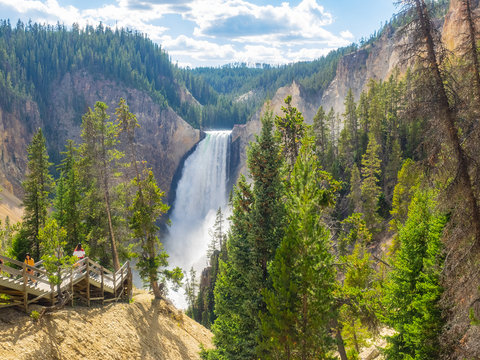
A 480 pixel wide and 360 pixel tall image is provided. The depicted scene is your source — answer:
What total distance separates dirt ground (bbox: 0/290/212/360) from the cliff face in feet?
253

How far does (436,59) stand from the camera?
8.76 metres

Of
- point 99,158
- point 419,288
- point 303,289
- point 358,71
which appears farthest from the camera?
point 358,71

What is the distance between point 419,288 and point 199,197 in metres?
78.3

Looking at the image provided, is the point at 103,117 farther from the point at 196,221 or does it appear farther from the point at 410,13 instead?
the point at 196,221

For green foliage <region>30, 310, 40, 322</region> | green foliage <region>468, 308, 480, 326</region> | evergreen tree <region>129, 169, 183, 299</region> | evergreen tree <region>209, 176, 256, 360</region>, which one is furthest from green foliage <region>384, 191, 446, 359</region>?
evergreen tree <region>129, 169, 183, 299</region>

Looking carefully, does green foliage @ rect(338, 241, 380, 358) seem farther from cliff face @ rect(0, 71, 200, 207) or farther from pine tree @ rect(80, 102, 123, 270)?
cliff face @ rect(0, 71, 200, 207)

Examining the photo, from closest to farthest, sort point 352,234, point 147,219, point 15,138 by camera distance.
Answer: point 352,234
point 147,219
point 15,138

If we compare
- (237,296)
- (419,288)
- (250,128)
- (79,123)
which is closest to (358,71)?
(250,128)

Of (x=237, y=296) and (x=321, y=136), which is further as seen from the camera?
(x=321, y=136)

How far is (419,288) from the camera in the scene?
1232 centimetres

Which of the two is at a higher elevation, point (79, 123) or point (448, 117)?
point (448, 117)

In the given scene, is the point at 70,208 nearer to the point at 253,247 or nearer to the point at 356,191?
the point at 253,247

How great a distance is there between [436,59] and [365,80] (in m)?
95.7

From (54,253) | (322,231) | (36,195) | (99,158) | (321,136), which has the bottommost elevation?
(36,195)
